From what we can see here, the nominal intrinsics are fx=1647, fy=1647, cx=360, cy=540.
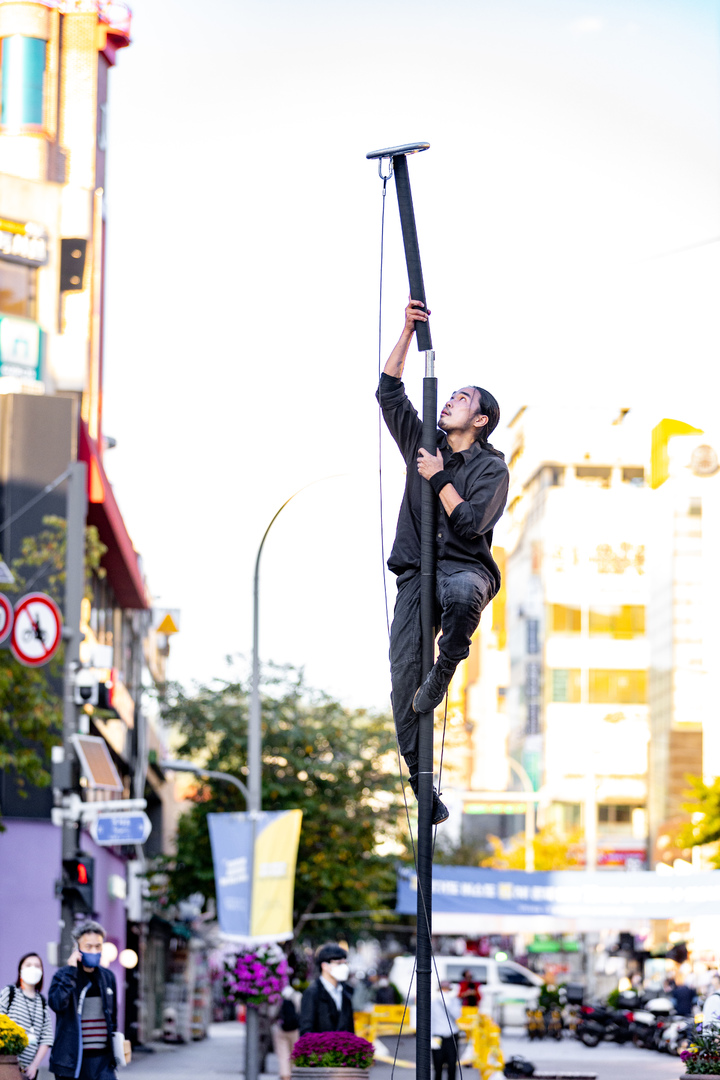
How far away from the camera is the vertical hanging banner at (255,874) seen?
22.8 metres

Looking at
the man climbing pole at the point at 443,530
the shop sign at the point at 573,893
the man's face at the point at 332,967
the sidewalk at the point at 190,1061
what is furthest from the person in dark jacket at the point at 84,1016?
the sidewalk at the point at 190,1061

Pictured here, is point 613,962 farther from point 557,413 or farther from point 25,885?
point 557,413

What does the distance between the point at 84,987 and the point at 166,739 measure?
56.6 meters

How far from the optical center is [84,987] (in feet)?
35.9

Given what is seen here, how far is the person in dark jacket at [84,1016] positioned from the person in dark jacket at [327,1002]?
7.14ft

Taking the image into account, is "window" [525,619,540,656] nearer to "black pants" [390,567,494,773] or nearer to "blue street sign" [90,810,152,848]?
"blue street sign" [90,810,152,848]

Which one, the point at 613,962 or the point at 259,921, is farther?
the point at 613,962

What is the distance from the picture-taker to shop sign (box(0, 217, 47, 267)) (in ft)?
108

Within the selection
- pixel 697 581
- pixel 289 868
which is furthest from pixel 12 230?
pixel 697 581

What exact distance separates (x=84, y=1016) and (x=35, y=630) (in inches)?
479

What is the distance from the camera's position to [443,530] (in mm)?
6668

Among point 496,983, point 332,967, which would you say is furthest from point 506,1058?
point 332,967

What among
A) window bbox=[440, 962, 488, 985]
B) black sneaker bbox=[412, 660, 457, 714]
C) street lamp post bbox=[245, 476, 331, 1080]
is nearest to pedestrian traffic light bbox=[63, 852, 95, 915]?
street lamp post bbox=[245, 476, 331, 1080]

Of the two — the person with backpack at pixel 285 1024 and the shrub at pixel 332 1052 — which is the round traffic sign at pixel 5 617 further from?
the shrub at pixel 332 1052
